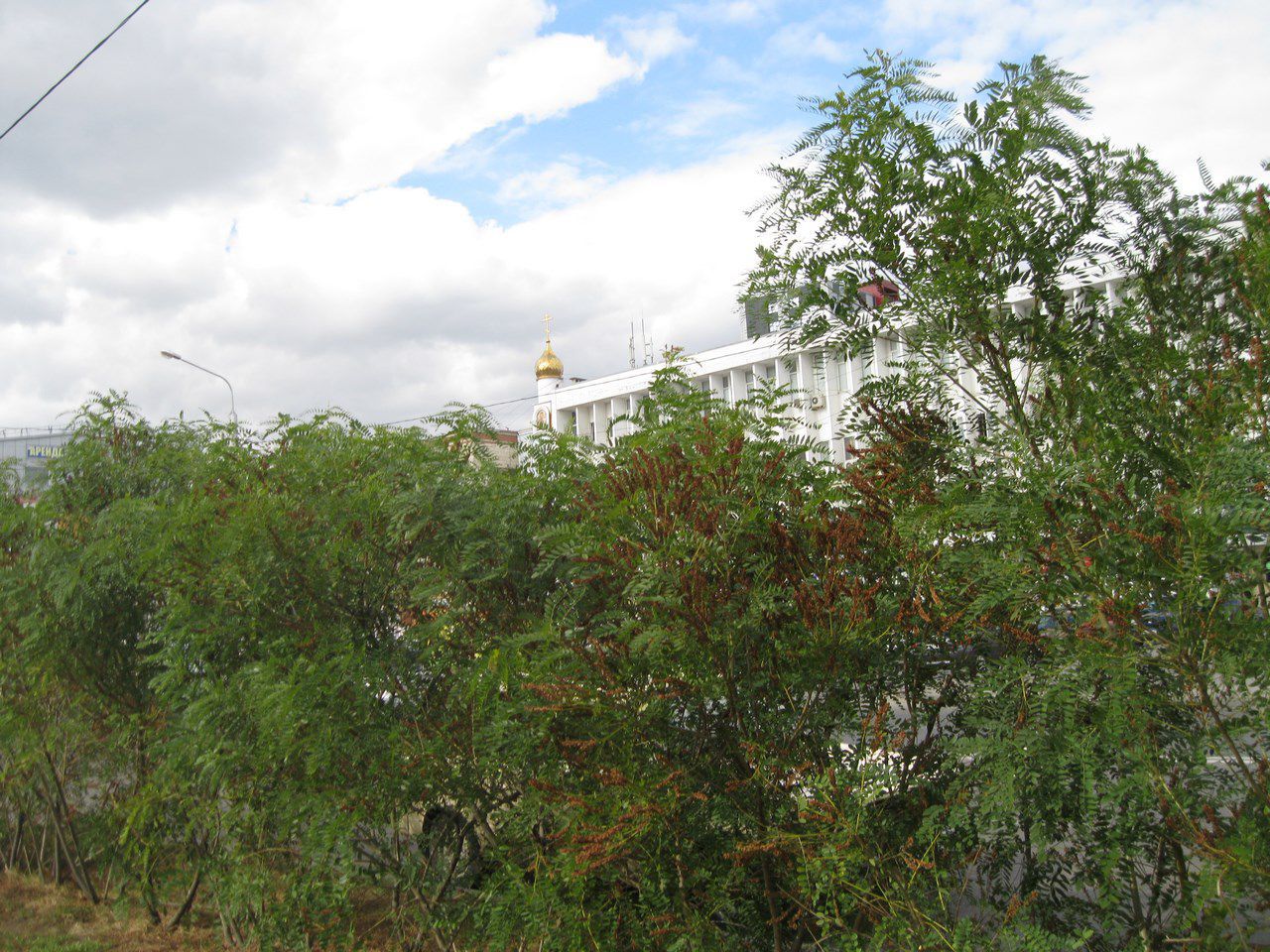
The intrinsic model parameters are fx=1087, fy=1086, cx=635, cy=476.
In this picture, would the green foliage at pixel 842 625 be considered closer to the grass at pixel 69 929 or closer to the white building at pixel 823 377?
the white building at pixel 823 377

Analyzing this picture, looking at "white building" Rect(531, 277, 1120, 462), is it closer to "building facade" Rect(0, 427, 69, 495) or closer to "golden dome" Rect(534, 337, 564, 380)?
"building facade" Rect(0, 427, 69, 495)

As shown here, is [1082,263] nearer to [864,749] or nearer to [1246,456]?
[1246,456]

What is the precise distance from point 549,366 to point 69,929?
240ft

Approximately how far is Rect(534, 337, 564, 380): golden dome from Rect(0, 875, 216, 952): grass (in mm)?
71945

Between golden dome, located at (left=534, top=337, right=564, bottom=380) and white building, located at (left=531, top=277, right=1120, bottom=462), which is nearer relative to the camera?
white building, located at (left=531, top=277, right=1120, bottom=462)

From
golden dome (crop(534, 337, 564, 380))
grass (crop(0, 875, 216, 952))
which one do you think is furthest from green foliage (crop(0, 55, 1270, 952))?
golden dome (crop(534, 337, 564, 380))

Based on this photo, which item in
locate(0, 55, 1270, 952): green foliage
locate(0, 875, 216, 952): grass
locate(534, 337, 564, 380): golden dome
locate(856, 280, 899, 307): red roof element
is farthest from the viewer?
locate(534, 337, 564, 380): golden dome

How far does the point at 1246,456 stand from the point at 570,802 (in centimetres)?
202

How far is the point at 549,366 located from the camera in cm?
7925

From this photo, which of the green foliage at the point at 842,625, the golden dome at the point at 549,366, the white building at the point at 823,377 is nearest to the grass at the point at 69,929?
the green foliage at the point at 842,625

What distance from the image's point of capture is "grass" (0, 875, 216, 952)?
6395 mm

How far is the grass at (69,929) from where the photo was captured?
6395 mm

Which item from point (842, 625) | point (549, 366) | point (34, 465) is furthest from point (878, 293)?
point (549, 366)

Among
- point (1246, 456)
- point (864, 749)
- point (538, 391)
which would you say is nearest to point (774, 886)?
point (864, 749)
